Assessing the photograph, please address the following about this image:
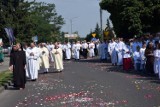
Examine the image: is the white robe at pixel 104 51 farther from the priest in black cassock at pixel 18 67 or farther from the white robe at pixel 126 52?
the priest in black cassock at pixel 18 67

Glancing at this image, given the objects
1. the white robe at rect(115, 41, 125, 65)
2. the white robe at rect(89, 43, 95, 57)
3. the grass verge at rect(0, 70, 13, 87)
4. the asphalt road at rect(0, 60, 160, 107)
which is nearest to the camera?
the asphalt road at rect(0, 60, 160, 107)

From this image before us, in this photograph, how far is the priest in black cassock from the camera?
1936 centimetres

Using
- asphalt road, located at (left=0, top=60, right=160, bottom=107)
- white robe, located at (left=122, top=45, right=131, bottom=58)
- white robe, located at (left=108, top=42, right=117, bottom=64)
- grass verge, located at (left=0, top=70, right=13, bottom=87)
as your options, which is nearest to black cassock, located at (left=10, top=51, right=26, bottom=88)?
asphalt road, located at (left=0, top=60, right=160, bottom=107)

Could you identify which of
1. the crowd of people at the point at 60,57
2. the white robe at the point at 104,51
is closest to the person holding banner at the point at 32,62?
the crowd of people at the point at 60,57

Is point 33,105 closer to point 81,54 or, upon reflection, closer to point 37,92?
point 37,92

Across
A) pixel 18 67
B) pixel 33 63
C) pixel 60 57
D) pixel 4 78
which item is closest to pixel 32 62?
pixel 33 63

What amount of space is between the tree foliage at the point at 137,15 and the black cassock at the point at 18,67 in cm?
1785

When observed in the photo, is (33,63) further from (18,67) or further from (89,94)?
(89,94)

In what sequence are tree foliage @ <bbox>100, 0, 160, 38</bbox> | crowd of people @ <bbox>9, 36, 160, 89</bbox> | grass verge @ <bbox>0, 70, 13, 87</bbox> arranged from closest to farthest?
crowd of people @ <bbox>9, 36, 160, 89</bbox> < grass verge @ <bbox>0, 70, 13, 87</bbox> < tree foliage @ <bbox>100, 0, 160, 38</bbox>

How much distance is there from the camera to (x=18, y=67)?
1955 cm

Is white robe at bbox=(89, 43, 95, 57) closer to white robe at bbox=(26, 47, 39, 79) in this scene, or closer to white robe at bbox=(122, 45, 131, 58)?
white robe at bbox=(122, 45, 131, 58)

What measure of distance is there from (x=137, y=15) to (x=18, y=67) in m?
18.5

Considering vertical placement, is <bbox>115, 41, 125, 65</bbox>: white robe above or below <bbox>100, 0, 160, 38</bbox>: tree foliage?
below

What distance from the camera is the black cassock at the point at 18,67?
19406 millimetres
